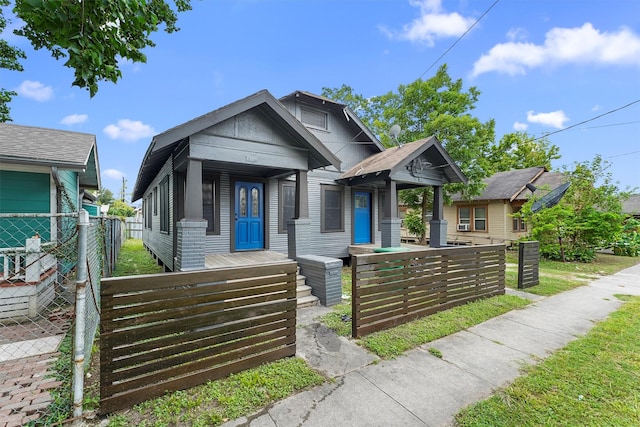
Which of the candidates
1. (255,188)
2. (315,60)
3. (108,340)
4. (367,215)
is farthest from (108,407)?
(315,60)

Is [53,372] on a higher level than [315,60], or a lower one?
lower

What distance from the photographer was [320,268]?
5.59m

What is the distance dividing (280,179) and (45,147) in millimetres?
5264

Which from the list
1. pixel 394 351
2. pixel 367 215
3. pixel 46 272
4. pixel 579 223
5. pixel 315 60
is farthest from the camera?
pixel 315 60

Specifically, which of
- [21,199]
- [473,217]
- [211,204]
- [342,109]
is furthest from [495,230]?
[21,199]

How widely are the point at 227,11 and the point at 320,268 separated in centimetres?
857

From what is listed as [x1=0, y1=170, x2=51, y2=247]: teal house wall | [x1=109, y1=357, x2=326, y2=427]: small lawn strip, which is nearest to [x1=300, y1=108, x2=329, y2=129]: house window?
[x1=0, y1=170, x2=51, y2=247]: teal house wall

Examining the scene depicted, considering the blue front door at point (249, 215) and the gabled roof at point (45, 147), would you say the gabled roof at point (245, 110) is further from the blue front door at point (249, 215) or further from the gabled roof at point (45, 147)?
the blue front door at point (249, 215)

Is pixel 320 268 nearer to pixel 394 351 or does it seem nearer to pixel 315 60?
pixel 394 351

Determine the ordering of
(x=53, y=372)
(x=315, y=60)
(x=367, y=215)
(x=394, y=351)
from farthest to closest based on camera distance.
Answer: (x=315, y=60)
(x=367, y=215)
(x=394, y=351)
(x=53, y=372)

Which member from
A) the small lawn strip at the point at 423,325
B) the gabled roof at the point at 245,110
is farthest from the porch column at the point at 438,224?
the gabled roof at the point at 245,110

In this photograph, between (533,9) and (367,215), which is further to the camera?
(367,215)

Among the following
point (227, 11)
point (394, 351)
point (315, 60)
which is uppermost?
point (315, 60)

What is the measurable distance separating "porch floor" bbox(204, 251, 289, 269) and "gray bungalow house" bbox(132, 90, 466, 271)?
1.12 ft
